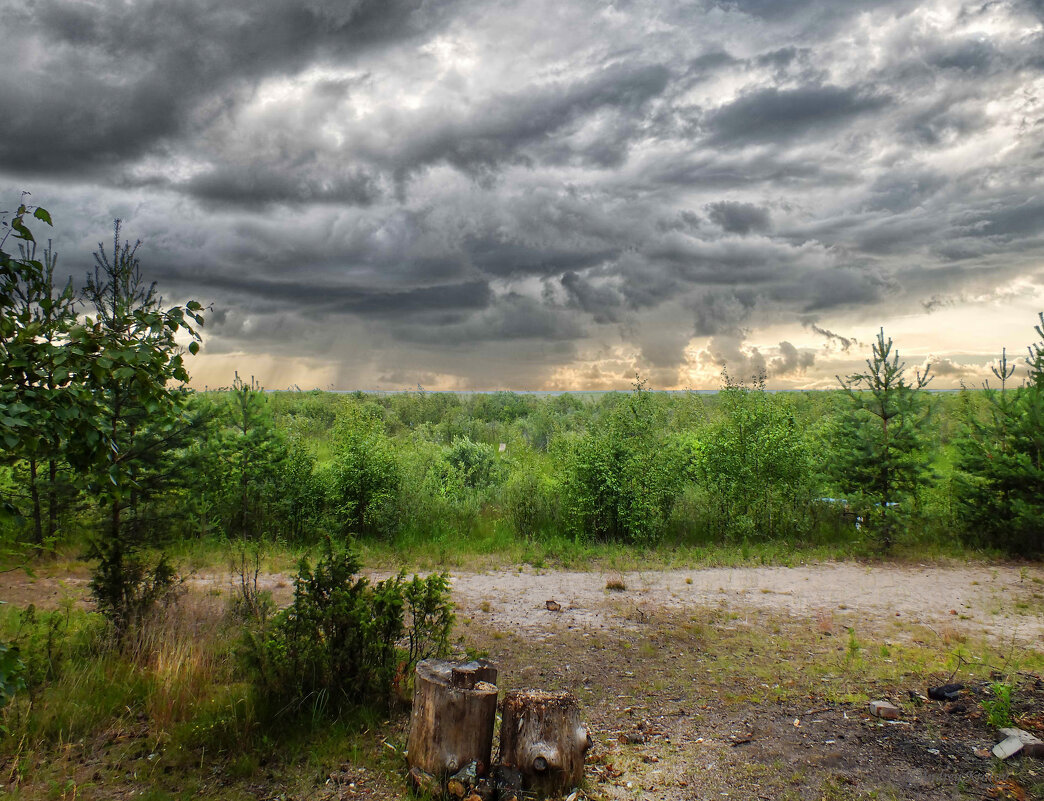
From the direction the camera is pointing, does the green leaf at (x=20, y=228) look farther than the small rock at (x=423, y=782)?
No

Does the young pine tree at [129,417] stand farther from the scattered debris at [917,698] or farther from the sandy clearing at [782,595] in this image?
the scattered debris at [917,698]

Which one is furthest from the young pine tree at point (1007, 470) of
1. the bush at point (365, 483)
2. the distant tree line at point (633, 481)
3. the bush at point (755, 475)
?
the bush at point (365, 483)

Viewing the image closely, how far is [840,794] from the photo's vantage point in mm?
4488

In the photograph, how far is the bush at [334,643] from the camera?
5.37 metres

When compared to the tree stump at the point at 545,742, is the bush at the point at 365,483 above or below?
above

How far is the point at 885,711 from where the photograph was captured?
5539mm

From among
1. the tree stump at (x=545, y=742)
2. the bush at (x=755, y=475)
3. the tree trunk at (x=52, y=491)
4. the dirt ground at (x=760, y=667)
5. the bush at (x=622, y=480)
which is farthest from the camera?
the bush at (x=755, y=475)

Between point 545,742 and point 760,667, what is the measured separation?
3.49 meters

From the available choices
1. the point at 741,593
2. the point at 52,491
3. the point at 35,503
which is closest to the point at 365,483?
the point at 52,491

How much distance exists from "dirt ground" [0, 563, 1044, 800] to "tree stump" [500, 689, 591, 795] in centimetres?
30

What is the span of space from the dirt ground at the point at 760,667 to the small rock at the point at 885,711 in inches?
3.1

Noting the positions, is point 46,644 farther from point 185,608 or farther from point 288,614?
point 288,614

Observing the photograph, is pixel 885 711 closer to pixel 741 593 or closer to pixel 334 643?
pixel 741 593

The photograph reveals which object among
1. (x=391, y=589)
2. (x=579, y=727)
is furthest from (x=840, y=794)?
(x=391, y=589)
